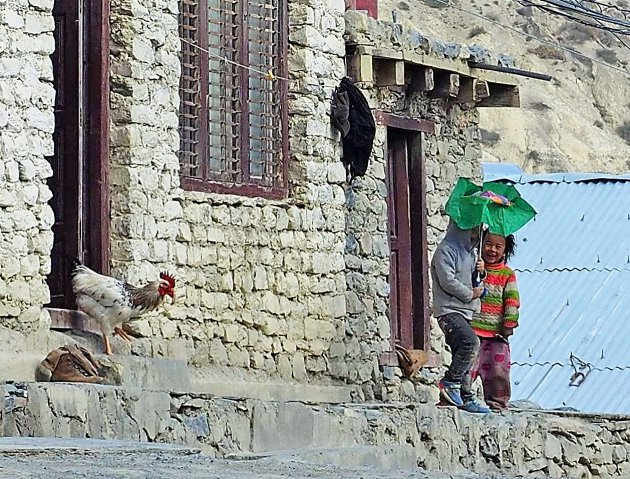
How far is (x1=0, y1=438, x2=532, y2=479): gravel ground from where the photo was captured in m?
6.82

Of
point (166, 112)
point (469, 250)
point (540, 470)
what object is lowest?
point (540, 470)

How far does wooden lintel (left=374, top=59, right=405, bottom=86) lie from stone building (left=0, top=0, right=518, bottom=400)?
0.01 m

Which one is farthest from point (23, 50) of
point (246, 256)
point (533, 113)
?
point (533, 113)

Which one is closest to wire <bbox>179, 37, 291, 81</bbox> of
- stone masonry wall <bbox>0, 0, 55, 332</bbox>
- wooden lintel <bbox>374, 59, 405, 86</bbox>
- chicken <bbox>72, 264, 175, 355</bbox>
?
wooden lintel <bbox>374, 59, 405, 86</bbox>

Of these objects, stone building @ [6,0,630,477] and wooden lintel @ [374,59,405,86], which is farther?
wooden lintel @ [374,59,405,86]

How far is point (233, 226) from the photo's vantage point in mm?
12836

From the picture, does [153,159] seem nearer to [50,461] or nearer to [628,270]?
[50,461]

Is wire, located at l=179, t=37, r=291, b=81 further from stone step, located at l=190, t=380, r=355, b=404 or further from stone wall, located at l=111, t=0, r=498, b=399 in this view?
stone step, located at l=190, t=380, r=355, b=404

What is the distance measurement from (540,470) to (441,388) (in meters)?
0.99

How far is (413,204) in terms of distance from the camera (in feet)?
51.8

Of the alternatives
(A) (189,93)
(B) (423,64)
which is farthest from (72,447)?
(B) (423,64)

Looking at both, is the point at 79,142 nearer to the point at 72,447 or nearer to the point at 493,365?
the point at 493,365

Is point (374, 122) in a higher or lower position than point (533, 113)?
lower

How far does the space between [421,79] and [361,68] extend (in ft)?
3.32
